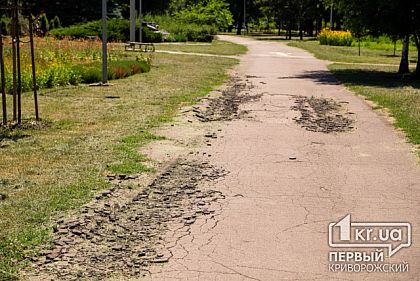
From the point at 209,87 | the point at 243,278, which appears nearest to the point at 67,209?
the point at 243,278

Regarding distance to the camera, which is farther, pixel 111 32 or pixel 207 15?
pixel 207 15

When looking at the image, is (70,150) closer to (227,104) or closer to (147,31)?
(227,104)

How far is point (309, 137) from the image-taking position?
36.1 feet

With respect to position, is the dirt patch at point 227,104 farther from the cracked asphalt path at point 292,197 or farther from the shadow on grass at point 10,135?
the shadow on grass at point 10,135

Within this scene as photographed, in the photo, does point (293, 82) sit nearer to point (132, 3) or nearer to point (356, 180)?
point (356, 180)

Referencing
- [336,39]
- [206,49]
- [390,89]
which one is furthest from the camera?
[336,39]

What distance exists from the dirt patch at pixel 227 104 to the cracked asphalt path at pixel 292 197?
2.44 ft

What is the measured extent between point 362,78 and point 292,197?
1737 centimetres

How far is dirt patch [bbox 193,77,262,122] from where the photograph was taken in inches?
519

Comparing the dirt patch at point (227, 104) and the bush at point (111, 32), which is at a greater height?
the bush at point (111, 32)

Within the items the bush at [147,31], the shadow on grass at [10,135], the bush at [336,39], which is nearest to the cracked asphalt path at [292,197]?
the shadow on grass at [10,135]

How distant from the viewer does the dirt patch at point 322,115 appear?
1218 cm

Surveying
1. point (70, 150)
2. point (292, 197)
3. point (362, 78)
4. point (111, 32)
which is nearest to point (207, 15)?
point (111, 32)

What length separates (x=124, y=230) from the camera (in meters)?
5.96
